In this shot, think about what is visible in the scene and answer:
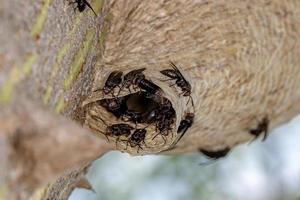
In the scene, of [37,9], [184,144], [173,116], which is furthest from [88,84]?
[184,144]

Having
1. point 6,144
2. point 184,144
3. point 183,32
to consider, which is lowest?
point 184,144

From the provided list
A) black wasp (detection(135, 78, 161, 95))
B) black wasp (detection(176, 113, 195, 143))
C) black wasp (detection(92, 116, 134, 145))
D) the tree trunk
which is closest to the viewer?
the tree trunk

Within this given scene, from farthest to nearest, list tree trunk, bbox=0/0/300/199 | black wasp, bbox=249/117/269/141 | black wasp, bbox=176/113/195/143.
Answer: black wasp, bbox=249/117/269/141
black wasp, bbox=176/113/195/143
tree trunk, bbox=0/0/300/199

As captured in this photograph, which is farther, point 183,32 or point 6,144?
point 183,32

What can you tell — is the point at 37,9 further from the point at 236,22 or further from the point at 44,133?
the point at 236,22

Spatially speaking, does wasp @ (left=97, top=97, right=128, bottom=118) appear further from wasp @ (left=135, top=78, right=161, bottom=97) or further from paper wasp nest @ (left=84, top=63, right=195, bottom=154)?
wasp @ (left=135, top=78, right=161, bottom=97)

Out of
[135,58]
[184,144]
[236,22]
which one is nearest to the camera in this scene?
[135,58]

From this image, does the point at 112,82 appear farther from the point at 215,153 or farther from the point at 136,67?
the point at 215,153

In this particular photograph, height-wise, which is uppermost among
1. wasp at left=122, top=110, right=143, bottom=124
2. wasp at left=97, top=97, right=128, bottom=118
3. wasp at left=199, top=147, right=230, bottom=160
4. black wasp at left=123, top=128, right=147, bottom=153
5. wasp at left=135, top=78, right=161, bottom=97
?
wasp at left=135, top=78, right=161, bottom=97

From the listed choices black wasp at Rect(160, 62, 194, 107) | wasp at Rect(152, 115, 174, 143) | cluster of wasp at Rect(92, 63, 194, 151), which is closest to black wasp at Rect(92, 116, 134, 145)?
cluster of wasp at Rect(92, 63, 194, 151)
